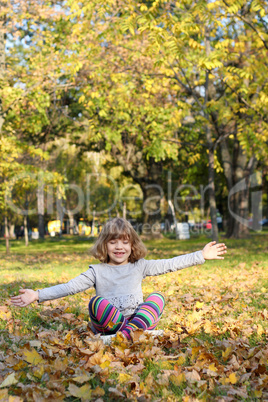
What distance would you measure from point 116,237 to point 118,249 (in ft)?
0.36

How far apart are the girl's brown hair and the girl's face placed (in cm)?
4

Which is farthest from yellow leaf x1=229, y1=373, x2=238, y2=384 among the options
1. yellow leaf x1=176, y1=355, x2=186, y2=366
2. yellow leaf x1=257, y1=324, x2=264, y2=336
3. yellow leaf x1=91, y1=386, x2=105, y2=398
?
yellow leaf x1=257, y1=324, x2=264, y2=336

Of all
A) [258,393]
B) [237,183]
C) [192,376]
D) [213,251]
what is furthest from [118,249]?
[237,183]

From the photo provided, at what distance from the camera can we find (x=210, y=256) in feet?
12.9

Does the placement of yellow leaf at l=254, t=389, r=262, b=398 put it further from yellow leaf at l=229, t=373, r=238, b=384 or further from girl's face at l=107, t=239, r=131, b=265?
girl's face at l=107, t=239, r=131, b=265

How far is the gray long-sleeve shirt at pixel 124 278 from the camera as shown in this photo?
400 cm

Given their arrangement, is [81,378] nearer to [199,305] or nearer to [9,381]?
[9,381]

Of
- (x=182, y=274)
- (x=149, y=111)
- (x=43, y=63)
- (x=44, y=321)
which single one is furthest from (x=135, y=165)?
(x=44, y=321)

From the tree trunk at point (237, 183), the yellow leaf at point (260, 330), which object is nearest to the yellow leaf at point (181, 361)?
the yellow leaf at point (260, 330)

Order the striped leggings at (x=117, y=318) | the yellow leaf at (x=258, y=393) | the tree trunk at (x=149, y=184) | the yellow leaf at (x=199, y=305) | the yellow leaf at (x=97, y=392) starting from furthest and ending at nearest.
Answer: the tree trunk at (x=149, y=184) < the yellow leaf at (x=199, y=305) < the striped leggings at (x=117, y=318) < the yellow leaf at (x=97, y=392) < the yellow leaf at (x=258, y=393)

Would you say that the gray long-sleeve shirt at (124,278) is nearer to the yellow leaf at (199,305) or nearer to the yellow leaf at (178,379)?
the yellow leaf at (178,379)

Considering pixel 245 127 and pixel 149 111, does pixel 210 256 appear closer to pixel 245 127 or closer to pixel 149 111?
pixel 245 127

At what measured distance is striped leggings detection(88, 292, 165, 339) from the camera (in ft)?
12.2

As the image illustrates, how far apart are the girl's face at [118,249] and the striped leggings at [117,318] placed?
464 mm
